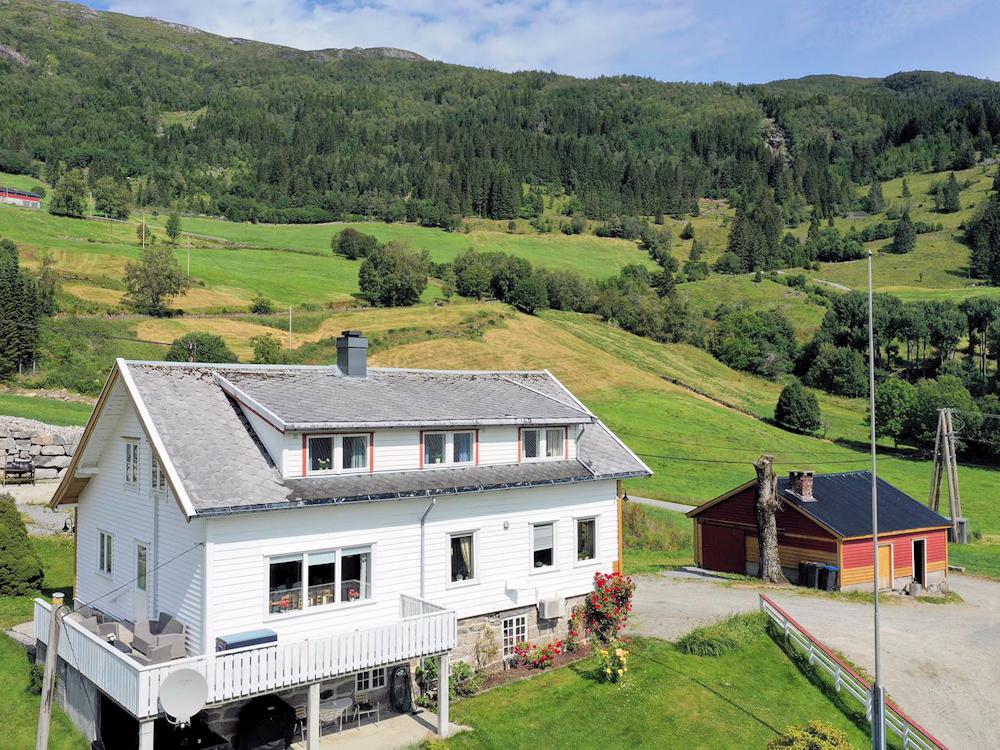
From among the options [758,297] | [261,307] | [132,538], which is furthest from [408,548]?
[758,297]

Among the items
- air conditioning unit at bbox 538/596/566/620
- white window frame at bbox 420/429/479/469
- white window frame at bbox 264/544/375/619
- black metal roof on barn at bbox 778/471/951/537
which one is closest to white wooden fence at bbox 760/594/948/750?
air conditioning unit at bbox 538/596/566/620

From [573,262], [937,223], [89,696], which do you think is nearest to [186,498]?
[89,696]

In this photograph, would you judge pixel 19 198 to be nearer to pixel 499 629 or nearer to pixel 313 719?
pixel 499 629

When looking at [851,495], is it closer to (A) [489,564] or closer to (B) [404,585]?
(A) [489,564]

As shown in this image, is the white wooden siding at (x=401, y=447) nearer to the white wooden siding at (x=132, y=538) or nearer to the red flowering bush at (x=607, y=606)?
the white wooden siding at (x=132, y=538)

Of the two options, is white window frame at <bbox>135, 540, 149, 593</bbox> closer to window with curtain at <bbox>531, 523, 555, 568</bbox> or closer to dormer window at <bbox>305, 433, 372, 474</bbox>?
dormer window at <bbox>305, 433, 372, 474</bbox>

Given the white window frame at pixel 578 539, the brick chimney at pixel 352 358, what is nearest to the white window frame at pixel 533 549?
the white window frame at pixel 578 539
